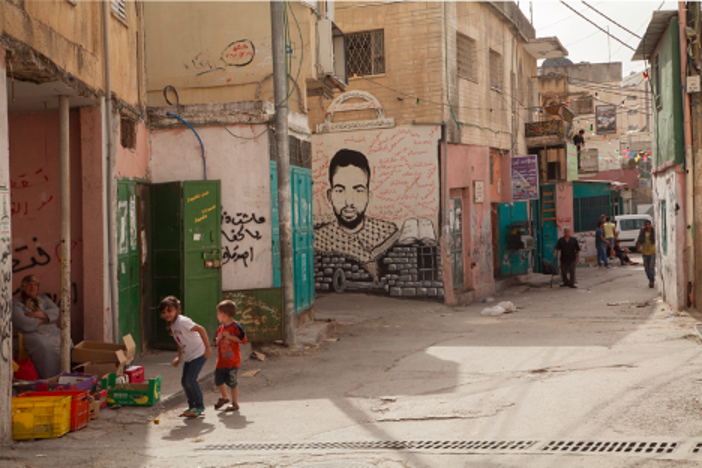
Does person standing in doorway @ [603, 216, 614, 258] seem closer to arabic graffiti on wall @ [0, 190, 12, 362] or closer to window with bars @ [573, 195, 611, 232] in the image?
window with bars @ [573, 195, 611, 232]

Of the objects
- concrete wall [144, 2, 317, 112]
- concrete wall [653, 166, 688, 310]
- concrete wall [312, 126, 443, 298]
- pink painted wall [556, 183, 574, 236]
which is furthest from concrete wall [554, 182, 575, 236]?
concrete wall [144, 2, 317, 112]

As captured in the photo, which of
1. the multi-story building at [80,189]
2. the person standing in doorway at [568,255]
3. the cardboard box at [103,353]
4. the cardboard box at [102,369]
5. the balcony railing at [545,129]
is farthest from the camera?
the balcony railing at [545,129]

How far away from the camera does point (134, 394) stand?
291 inches

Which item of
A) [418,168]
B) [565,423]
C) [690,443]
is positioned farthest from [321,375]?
[418,168]

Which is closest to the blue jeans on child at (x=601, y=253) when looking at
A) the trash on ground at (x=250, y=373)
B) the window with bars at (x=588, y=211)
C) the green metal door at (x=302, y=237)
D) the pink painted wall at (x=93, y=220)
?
the window with bars at (x=588, y=211)

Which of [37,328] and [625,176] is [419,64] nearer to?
[37,328]

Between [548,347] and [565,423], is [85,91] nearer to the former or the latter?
[565,423]

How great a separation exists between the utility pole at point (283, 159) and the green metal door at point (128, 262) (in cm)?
202

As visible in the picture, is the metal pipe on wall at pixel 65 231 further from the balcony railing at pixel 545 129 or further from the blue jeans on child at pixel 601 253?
the blue jeans on child at pixel 601 253

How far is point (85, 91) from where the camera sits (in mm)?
8227

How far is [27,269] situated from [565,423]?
6.55 meters

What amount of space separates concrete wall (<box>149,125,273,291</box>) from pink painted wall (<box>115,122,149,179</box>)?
225 millimetres

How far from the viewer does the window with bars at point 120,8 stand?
9.38 metres

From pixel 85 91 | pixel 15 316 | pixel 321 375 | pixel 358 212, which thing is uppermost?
pixel 85 91
